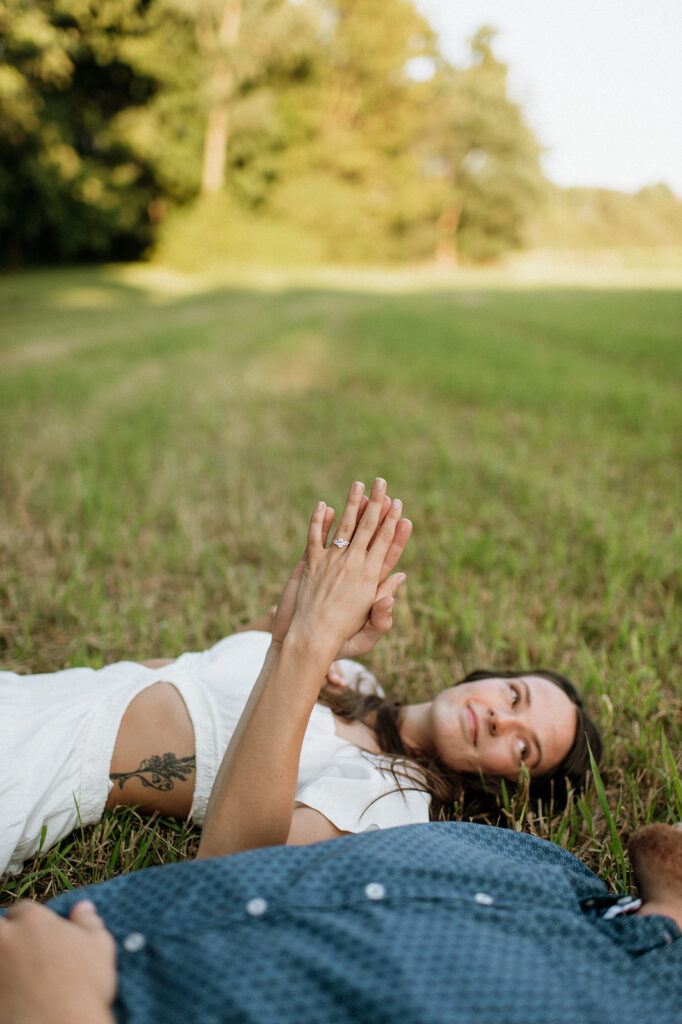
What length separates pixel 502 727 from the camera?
6.07 feet

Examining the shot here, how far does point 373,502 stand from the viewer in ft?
4.60

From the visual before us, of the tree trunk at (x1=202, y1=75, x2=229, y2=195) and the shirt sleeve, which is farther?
the tree trunk at (x1=202, y1=75, x2=229, y2=195)

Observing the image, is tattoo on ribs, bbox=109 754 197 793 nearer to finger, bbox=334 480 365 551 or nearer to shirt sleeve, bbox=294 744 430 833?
shirt sleeve, bbox=294 744 430 833

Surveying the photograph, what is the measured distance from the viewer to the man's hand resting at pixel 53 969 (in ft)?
3.26

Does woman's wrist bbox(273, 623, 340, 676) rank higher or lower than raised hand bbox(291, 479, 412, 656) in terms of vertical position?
lower

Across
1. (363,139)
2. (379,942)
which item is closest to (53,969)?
(379,942)

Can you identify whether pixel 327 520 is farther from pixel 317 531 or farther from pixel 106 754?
pixel 106 754

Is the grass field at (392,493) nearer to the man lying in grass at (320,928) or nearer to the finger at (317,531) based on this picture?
the man lying in grass at (320,928)

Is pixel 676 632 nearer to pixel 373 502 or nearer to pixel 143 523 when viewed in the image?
pixel 373 502

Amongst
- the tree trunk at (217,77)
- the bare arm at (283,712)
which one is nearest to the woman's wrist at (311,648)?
the bare arm at (283,712)

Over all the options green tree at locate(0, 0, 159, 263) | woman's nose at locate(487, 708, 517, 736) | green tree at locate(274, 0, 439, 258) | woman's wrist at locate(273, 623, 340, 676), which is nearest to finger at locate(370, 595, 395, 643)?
woman's wrist at locate(273, 623, 340, 676)

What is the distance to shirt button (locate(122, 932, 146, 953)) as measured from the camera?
42.1 inches

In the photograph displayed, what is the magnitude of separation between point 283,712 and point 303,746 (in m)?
0.57

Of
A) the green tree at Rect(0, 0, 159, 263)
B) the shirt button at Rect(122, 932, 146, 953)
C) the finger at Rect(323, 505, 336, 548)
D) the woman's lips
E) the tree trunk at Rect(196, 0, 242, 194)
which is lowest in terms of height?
the woman's lips
